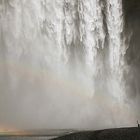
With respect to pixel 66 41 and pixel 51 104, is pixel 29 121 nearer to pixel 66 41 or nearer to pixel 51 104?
pixel 51 104

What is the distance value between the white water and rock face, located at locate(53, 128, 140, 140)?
21810 mm

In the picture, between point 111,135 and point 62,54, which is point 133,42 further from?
point 111,135

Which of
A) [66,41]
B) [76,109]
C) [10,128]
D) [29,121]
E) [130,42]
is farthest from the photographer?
[130,42]

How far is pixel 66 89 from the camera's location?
31.2 m

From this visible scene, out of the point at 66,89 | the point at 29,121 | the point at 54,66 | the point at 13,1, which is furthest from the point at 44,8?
the point at 29,121

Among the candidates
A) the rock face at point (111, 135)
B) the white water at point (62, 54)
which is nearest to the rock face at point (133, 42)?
the white water at point (62, 54)

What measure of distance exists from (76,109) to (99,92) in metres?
3.17

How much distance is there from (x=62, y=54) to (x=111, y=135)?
24001 mm

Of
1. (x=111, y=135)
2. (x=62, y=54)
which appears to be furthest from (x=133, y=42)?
(x=111, y=135)

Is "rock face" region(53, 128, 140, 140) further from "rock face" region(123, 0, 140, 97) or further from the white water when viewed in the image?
"rock face" region(123, 0, 140, 97)

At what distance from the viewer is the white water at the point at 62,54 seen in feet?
101

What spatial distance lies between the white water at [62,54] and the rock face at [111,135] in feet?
71.6

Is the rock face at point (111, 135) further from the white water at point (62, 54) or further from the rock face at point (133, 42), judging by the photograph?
the rock face at point (133, 42)

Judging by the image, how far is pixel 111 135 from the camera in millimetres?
7785
